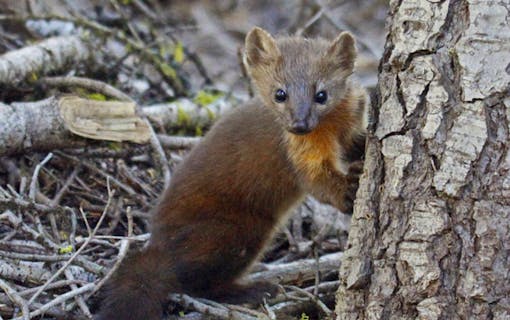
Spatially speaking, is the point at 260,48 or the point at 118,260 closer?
the point at 118,260

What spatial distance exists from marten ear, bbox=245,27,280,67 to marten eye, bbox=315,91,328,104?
483 millimetres

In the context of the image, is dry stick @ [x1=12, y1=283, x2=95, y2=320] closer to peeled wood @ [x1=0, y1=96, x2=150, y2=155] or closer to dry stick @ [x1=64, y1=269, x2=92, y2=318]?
dry stick @ [x1=64, y1=269, x2=92, y2=318]

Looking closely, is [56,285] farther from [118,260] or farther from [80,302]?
[118,260]

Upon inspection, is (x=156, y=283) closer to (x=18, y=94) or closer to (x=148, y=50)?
(x=18, y=94)

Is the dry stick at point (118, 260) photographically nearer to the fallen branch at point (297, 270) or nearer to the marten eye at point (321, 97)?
the fallen branch at point (297, 270)

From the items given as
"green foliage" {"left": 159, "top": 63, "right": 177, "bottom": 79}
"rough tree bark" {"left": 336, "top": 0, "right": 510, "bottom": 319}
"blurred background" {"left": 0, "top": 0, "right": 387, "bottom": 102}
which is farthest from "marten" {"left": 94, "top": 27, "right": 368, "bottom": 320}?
"green foliage" {"left": 159, "top": 63, "right": 177, "bottom": 79}

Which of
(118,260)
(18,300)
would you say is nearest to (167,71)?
(118,260)

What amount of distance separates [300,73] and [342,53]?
0.34 metres

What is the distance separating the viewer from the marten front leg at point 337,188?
5227 mm

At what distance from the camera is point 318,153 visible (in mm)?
5523

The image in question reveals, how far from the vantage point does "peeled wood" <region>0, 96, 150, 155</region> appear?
19.2ft

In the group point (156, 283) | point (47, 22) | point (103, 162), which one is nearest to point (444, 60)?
point (156, 283)

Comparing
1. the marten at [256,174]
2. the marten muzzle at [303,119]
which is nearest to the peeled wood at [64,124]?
the marten at [256,174]

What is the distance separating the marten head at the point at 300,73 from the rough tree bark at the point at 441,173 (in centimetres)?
127
